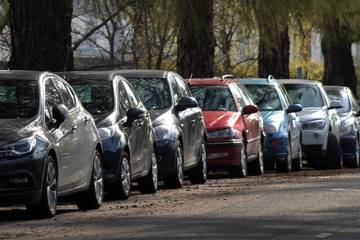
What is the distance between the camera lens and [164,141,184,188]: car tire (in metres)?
18.2

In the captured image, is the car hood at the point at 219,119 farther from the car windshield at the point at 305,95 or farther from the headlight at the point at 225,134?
the car windshield at the point at 305,95

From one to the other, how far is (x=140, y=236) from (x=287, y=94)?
14853 millimetres

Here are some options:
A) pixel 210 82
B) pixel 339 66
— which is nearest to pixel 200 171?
pixel 210 82

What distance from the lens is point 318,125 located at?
26531 millimetres

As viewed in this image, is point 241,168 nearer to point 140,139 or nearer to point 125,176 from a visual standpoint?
point 140,139

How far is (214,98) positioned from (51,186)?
928cm

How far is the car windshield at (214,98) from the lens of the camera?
22.1 meters

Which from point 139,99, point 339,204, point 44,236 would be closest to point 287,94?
point 139,99

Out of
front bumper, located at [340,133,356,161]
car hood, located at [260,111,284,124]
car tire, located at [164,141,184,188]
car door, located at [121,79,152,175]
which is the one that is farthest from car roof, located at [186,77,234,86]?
front bumper, located at [340,133,356,161]

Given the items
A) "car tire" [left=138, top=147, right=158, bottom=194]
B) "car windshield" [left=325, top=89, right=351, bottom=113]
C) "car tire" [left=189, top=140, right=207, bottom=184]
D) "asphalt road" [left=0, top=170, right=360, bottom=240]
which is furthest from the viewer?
"car windshield" [left=325, top=89, right=351, bottom=113]

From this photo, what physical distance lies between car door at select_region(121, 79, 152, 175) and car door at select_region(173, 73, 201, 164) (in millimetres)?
2171

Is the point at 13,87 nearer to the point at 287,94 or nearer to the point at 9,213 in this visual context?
the point at 9,213

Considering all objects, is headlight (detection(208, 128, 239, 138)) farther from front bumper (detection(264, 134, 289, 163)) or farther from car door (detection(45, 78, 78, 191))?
car door (detection(45, 78, 78, 191))

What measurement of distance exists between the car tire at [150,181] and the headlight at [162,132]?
601mm
